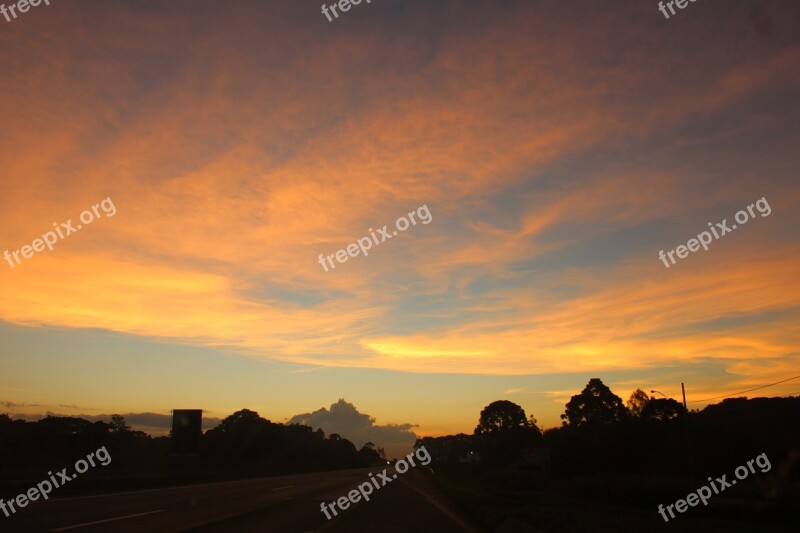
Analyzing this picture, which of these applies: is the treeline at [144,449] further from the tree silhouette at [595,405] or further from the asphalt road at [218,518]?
the tree silhouette at [595,405]

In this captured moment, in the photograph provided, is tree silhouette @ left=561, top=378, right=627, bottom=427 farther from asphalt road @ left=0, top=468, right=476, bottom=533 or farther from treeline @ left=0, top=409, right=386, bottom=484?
asphalt road @ left=0, top=468, right=476, bottom=533

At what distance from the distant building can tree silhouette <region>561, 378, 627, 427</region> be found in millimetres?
98270

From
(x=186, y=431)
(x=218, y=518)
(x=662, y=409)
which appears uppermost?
(x=186, y=431)

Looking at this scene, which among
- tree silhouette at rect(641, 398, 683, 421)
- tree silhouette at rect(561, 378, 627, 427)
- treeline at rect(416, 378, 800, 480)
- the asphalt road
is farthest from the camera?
tree silhouette at rect(561, 378, 627, 427)

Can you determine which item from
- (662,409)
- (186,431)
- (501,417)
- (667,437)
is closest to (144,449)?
(186,431)

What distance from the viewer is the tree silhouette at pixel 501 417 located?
17388 cm

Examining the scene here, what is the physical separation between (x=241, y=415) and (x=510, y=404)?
78.9 metres

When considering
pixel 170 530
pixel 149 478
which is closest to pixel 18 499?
pixel 170 530

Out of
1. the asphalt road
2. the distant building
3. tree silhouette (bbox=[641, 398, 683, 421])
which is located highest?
the distant building

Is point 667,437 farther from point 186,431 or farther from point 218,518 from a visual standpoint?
point 218,518

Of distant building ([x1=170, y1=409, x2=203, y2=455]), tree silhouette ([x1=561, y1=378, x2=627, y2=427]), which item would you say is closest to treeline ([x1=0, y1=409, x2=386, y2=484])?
distant building ([x1=170, y1=409, x2=203, y2=455])

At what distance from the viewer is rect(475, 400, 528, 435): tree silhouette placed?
173875 mm

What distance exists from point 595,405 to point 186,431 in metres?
103

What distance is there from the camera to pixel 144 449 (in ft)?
317
